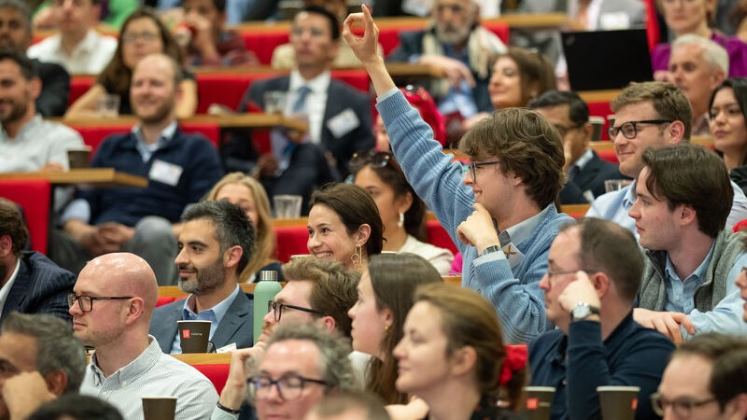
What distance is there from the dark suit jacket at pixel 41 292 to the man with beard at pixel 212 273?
11.8 inches

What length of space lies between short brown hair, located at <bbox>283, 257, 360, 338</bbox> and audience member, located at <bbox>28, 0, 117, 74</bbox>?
486 centimetres

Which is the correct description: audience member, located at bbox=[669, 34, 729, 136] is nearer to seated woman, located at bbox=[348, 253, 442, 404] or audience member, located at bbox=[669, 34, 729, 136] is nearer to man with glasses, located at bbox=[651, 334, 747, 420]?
seated woman, located at bbox=[348, 253, 442, 404]

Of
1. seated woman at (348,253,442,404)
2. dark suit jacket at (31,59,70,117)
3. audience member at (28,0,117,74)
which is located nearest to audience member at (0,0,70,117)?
dark suit jacket at (31,59,70,117)

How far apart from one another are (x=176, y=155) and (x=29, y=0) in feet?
12.4

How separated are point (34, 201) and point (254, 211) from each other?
3.72 ft

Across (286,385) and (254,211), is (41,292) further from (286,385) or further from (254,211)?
(286,385)

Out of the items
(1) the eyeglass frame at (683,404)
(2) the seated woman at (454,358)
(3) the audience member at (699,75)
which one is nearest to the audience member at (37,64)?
(3) the audience member at (699,75)

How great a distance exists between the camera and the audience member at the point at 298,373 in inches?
131

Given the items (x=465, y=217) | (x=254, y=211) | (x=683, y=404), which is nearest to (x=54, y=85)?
(x=254, y=211)

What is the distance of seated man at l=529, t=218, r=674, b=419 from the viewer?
3482 millimetres

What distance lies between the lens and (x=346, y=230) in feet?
16.0

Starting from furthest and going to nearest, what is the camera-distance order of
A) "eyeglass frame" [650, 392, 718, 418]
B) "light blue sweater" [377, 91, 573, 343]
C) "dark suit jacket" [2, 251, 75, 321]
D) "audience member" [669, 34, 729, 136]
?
1. "audience member" [669, 34, 729, 136]
2. "dark suit jacket" [2, 251, 75, 321]
3. "light blue sweater" [377, 91, 573, 343]
4. "eyeglass frame" [650, 392, 718, 418]

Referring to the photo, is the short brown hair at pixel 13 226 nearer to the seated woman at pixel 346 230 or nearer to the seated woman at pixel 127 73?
the seated woman at pixel 346 230

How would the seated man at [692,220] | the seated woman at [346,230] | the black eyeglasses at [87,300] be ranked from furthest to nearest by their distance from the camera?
the seated woman at [346,230] → the black eyeglasses at [87,300] → the seated man at [692,220]
